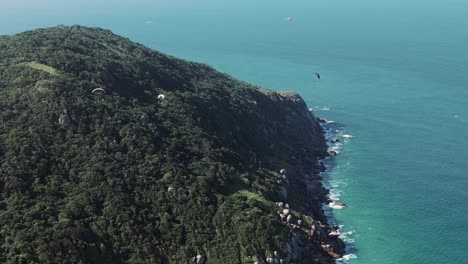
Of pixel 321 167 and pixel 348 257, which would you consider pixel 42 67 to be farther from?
pixel 348 257

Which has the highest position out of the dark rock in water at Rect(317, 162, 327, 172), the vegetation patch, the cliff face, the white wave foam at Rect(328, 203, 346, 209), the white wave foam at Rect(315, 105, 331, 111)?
the vegetation patch

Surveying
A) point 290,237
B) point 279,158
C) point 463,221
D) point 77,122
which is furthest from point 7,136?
point 463,221

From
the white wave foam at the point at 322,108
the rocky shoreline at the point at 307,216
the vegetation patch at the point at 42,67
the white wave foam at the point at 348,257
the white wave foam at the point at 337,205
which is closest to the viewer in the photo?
the rocky shoreline at the point at 307,216

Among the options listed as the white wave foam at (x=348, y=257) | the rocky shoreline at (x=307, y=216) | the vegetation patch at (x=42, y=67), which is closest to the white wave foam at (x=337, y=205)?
the rocky shoreline at (x=307, y=216)

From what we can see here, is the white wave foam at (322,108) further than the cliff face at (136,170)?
Yes

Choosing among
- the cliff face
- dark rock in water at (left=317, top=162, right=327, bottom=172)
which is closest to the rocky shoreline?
dark rock in water at (left=317, top=162, right=327, bottom=172)

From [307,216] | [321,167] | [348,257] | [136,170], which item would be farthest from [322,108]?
[136,170]

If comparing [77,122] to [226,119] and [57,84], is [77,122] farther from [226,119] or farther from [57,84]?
[226,119]

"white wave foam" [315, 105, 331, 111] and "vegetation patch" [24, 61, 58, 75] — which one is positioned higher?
"vegetation patch" [24, 61, 58, 75]

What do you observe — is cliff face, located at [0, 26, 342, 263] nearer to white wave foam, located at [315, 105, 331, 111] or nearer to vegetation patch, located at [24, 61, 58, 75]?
vegetation patch, located at [24, 61, 58, 75]

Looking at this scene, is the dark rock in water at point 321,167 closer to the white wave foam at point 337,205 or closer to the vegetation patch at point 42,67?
the white wave foam at point 337,205
